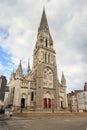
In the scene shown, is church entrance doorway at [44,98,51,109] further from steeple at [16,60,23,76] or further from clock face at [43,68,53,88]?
steeple at [16,60,23,76]

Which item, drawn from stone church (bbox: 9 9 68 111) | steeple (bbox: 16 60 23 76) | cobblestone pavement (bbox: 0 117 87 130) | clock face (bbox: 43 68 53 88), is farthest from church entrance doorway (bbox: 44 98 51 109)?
cobblestone pavement (bbox: 0 117 87 130)

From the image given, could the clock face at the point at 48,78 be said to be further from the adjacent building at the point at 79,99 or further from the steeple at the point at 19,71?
the adjacent building at the point at 79,99

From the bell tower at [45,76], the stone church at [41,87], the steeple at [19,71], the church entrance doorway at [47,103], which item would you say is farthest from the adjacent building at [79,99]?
the steeple at [19,71]

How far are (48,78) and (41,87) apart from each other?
545 centimetres

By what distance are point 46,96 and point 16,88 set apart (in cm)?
1123

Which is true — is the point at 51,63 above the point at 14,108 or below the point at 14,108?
above

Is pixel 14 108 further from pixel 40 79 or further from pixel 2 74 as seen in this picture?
pixel 2 74

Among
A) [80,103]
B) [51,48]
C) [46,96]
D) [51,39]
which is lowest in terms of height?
[80,103]

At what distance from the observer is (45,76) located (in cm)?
4562

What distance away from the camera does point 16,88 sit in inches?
1543

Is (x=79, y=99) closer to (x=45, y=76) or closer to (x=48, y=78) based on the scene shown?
(x=48, y=78)

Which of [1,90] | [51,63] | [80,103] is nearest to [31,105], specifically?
[51,63]

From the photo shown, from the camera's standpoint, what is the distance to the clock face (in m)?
44.6

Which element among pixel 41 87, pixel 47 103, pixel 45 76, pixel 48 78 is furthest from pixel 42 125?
pixel 48 78
